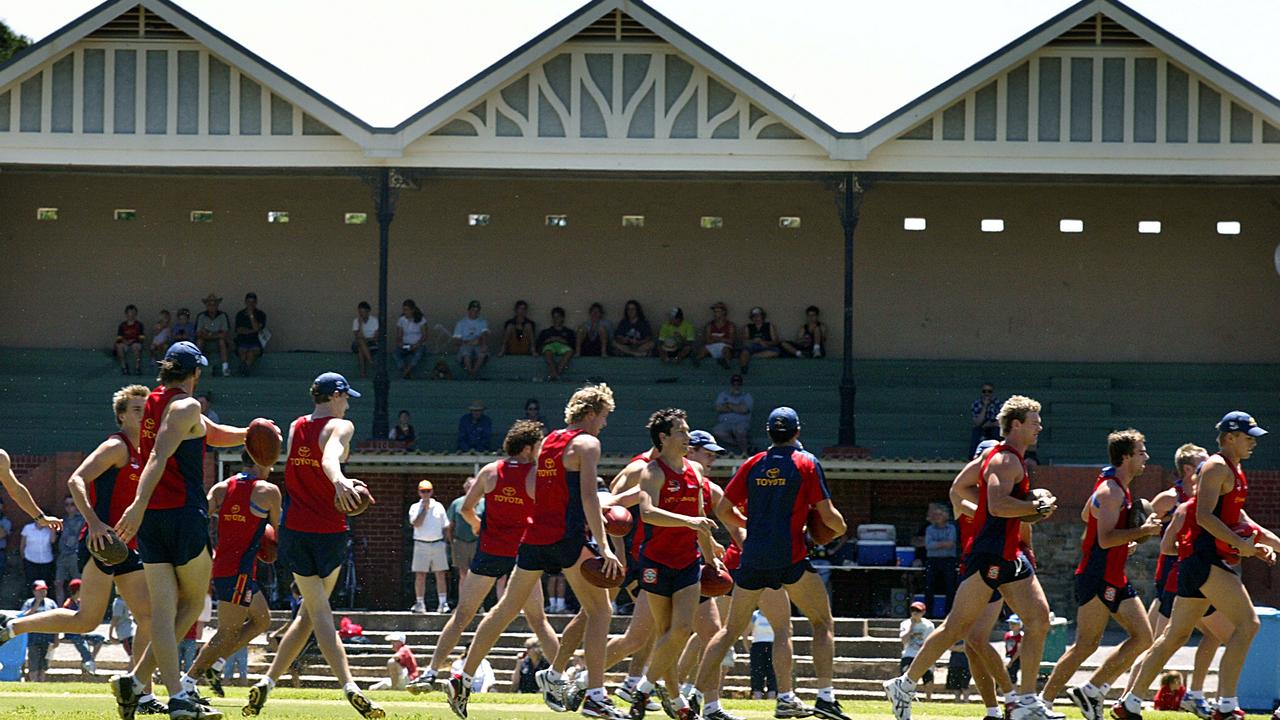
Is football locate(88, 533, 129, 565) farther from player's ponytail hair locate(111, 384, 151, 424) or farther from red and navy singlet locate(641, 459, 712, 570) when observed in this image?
red and navy singlet locate(641, 459, 712, 570)

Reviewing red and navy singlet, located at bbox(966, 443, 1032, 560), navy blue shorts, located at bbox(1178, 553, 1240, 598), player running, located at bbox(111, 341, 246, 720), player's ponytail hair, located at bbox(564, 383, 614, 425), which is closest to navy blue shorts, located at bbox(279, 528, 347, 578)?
player running, located at bbox(111, 341, 246, 720)

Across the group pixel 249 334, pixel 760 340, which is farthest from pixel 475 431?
pixel 760 340

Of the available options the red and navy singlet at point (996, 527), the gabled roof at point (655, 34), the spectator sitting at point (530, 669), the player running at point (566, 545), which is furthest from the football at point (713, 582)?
the gabled roof at point (655, 34)

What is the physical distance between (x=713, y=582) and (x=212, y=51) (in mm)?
15699

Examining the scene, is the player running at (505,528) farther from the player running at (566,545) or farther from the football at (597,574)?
the football at (597,574)

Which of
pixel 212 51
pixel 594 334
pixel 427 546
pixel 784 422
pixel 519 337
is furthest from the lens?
pixel 519 337

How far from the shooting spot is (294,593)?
71.8ft

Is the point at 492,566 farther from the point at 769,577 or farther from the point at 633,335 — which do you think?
the point at 633,335

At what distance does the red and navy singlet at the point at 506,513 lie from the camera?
12.4 m

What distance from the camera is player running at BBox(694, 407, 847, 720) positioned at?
11.0 metres

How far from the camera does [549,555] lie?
1118 cm

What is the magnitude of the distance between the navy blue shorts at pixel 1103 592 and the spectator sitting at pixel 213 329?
17679mm

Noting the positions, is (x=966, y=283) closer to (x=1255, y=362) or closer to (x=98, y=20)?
(x=1255, y=362)

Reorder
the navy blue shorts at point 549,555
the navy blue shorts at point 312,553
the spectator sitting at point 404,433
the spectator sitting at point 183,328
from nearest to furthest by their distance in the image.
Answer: the navy blue shorts at point 312,553 < the navy blue shorts at point 549,555 < the spectator sitting at point 404,433 < the spectator sitting at point 183,328
